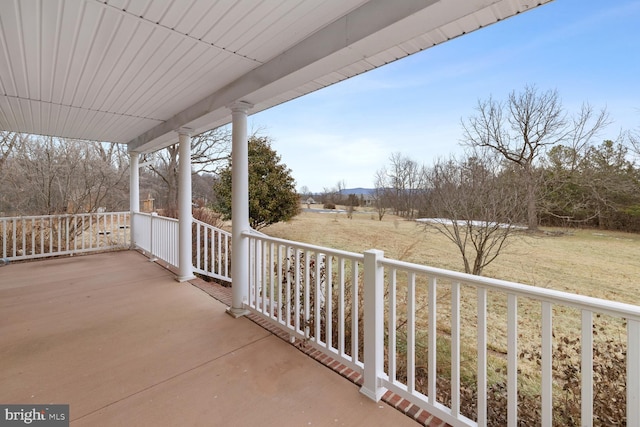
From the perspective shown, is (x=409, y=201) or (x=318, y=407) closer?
(x=318, y=407)

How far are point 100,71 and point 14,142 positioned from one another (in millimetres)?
8294

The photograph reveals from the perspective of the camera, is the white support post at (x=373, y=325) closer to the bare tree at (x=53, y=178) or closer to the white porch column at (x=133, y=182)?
the white porch column at (x=133, y=182)

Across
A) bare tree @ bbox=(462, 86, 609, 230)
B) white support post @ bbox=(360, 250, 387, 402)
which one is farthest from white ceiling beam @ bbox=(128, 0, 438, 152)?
bare tree @ bbox=(462, 86, 609, 230)

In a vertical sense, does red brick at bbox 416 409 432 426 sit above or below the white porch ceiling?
below

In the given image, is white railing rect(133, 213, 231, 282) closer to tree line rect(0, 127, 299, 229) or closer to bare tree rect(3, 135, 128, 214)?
tree line rect(0, 127, 299, 229)

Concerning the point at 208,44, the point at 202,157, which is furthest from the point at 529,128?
the point at 202,157

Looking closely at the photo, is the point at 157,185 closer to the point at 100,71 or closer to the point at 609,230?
the point at 100,71

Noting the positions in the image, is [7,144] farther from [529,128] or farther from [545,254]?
[545,254]

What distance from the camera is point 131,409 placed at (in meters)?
1.80

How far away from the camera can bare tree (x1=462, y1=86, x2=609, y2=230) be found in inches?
154

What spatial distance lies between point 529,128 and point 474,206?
5.07ft

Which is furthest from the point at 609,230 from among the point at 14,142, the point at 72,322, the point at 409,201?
the point at 14,142

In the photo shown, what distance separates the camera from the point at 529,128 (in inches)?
180

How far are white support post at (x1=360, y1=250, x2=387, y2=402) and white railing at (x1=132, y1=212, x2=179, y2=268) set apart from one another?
3909 millimetres
